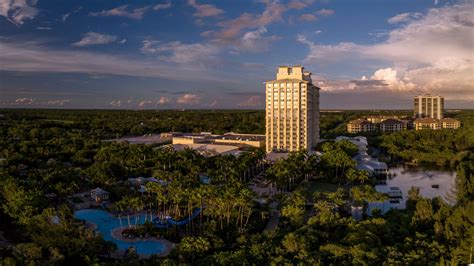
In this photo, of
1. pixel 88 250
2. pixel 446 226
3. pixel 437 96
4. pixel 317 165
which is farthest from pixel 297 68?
pixel 437 96

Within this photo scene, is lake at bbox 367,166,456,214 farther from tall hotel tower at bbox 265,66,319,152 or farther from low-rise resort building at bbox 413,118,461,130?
low-rise resort building at bbox 413,118,461,130

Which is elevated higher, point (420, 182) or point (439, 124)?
point (439, 124)

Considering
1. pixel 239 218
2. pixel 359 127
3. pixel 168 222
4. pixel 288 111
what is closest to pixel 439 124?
pixel 359 127

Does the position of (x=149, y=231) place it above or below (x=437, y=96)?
below

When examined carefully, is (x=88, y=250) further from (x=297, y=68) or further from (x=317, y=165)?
(x=297, y=68)

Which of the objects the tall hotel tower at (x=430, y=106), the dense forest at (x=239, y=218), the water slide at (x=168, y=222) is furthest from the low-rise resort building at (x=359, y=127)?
the water slide at (x=168, y=222)

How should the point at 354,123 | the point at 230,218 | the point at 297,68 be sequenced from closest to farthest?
the point at 230,218 → the point at 297,68 → the point at 354,123

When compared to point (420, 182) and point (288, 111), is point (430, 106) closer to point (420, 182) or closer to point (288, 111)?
point (288, 111)
